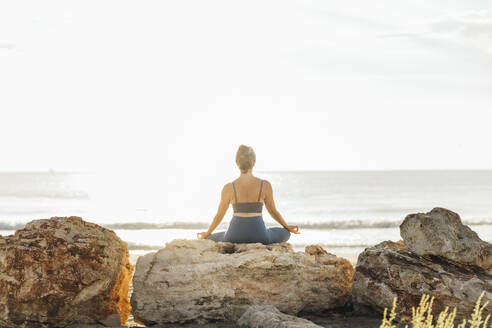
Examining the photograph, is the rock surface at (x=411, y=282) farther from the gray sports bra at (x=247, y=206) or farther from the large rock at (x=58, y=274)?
the large rock at (x=58, y=274)

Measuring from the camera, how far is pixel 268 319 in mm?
4801

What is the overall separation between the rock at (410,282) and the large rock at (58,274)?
9.53 ft

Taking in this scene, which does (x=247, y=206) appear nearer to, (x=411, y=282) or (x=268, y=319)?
(x=268, y=319)

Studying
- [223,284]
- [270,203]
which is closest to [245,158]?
[270,203]

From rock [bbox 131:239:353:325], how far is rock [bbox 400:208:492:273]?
1.11 metres

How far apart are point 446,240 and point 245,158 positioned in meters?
2.66

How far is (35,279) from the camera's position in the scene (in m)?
5.09

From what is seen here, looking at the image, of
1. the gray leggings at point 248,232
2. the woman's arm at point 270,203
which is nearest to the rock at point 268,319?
the gray leggings at point 248,232

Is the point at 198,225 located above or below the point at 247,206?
below

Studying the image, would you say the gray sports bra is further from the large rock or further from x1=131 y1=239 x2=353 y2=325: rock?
the large rock

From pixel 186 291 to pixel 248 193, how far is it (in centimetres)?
161

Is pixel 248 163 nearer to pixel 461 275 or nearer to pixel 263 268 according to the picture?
pixel 263 268

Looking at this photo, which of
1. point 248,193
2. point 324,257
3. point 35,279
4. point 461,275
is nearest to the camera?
point 35,279

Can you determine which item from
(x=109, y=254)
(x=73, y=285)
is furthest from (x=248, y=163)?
(x=73, y=285)
